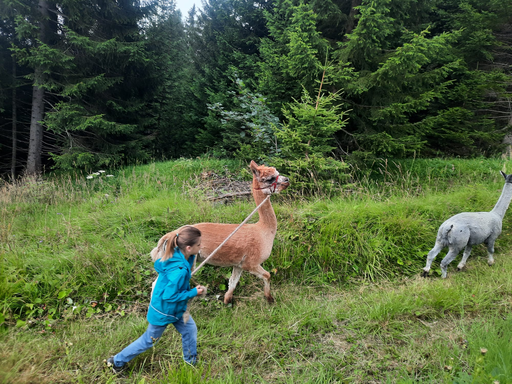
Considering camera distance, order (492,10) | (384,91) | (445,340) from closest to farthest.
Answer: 1. (445,340)
2. (384,91)
3. (492,10)

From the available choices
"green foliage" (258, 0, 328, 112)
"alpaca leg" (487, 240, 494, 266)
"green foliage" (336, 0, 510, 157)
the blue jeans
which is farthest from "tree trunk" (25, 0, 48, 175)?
"alpaca leg" (487, 240, 494, 266)

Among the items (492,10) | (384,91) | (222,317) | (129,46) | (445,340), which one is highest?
(492,10)

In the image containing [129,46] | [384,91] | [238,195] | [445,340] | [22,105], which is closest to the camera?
[445,340]

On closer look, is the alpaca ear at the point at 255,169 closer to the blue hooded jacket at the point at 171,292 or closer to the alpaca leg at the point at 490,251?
the blue hooded jacket at the point at 171,292

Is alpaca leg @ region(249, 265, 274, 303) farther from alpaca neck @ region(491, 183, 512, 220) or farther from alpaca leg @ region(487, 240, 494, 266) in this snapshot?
alpaca neck @ region(491, 183, 512, 220)

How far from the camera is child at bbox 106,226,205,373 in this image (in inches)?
91.8

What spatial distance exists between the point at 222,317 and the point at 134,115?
10027 mm

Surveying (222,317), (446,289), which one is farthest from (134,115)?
(446,289)

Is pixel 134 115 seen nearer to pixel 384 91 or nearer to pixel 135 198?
pixel 135 198

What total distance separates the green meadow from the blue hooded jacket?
40 cm

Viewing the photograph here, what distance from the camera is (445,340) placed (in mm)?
2727

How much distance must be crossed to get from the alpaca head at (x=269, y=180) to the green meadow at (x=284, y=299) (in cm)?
133

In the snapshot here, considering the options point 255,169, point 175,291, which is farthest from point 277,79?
point 175,291

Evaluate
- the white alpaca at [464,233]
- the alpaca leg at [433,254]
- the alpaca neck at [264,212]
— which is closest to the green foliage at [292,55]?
the alpaca neck at [264,212]
